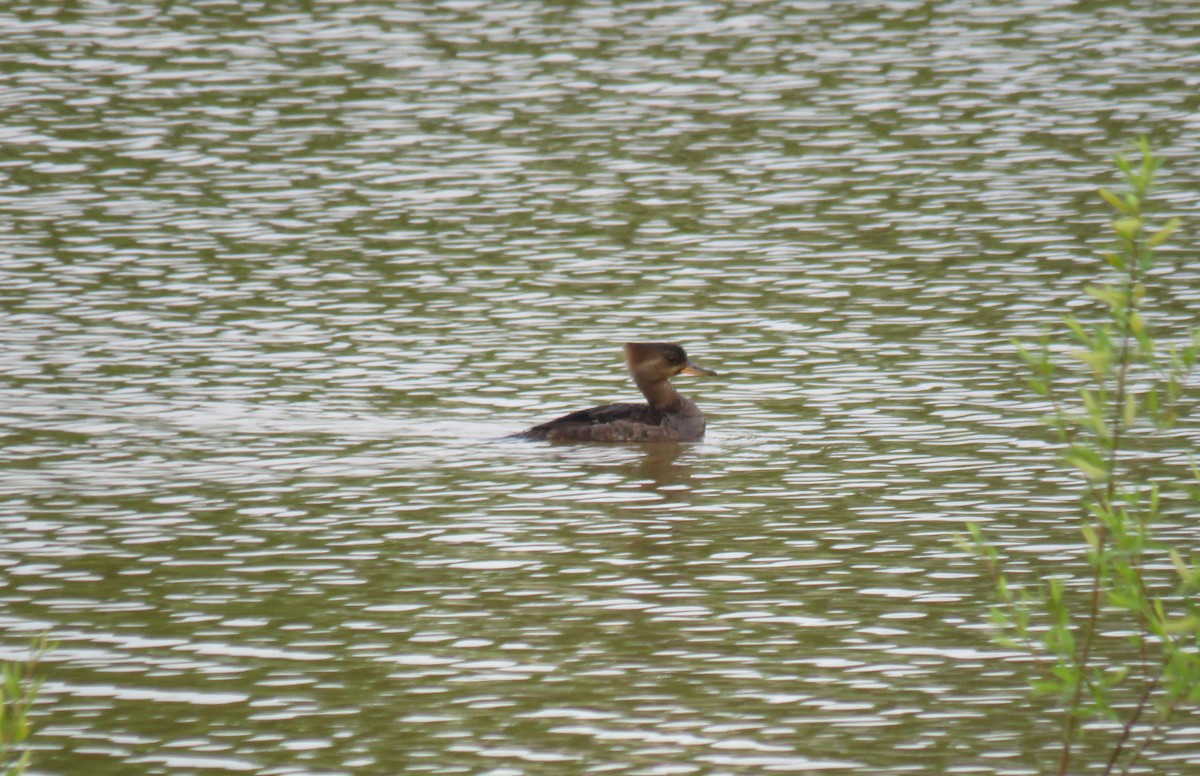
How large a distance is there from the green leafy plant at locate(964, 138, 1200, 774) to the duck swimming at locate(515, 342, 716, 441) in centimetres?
330

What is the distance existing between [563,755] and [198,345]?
11.4 m

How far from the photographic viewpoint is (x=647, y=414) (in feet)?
63.0

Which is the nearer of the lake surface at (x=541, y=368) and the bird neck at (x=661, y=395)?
the lake surface at (x=541, y=368)

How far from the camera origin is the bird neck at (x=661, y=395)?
19.5 meters

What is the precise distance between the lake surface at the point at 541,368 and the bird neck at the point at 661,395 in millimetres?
444

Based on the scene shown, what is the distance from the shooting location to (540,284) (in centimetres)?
2422

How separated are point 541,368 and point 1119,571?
12.8 meters

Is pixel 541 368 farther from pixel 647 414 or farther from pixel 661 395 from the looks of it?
pixel 647 414

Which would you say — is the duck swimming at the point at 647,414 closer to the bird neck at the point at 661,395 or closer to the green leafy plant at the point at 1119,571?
the bird neck at the point at 661,395

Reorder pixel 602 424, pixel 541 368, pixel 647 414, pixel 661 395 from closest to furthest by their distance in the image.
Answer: pixel 602 424 < pixel 647 414 < pixel 661 395 < pixel 541 368

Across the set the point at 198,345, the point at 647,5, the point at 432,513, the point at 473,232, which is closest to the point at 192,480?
the point at 432,513

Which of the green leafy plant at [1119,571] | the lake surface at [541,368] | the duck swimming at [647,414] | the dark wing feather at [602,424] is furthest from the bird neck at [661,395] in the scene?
the green leafy plant at [1119,571]

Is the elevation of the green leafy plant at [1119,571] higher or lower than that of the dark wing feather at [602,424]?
higher

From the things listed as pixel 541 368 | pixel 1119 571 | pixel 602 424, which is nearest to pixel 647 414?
pixel 602 424
